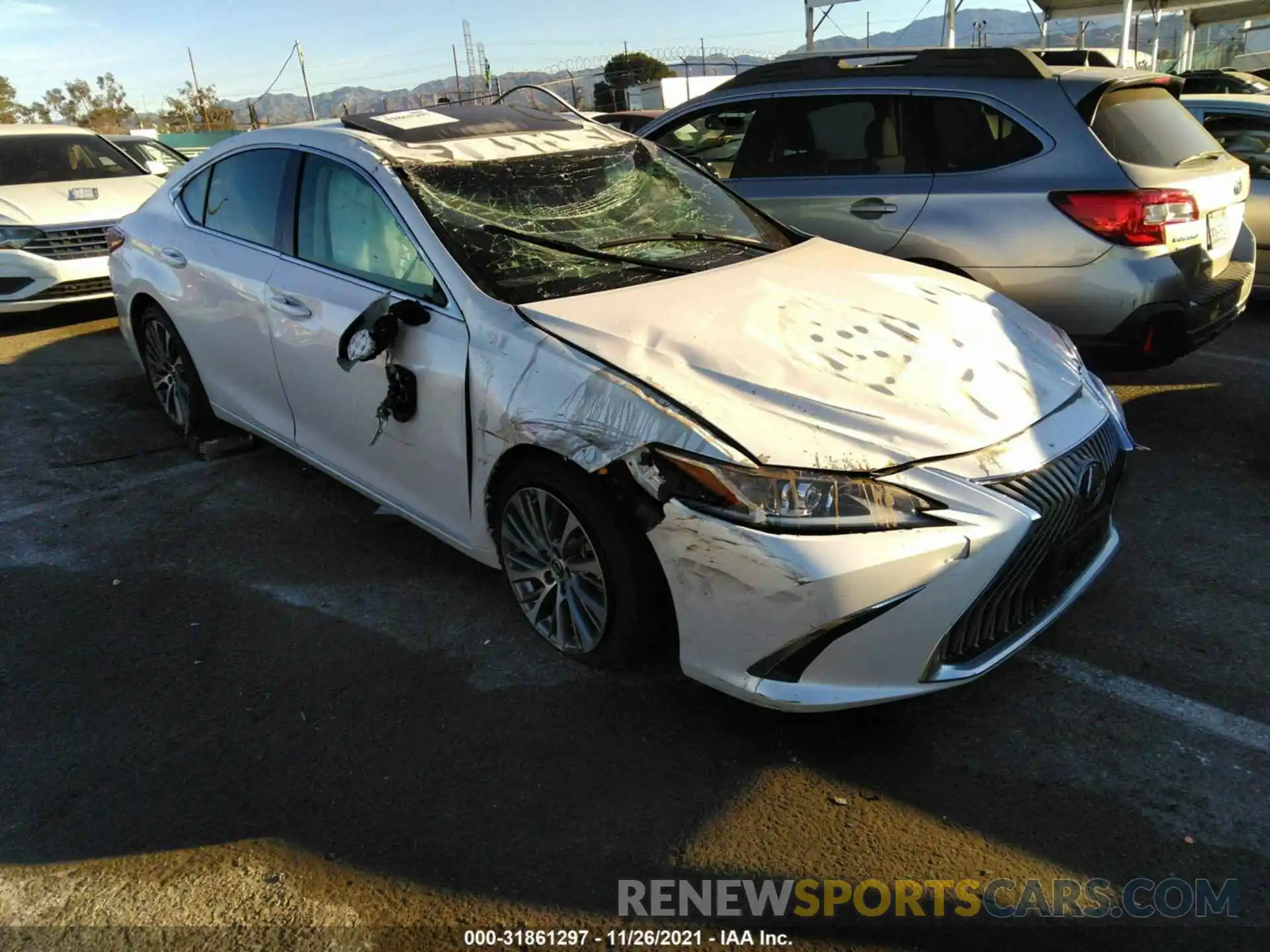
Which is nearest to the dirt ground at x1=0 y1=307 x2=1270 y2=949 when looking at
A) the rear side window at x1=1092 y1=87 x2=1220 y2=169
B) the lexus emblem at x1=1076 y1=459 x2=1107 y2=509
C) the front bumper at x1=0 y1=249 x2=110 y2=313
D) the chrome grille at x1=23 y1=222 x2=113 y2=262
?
the lexus emblem at x1=1076 y1=459 x2=1107 y2=509

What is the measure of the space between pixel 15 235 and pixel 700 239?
6.62 meters

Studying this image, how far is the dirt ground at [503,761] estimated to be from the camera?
7.86 feet

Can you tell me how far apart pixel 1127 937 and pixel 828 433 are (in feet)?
4.42

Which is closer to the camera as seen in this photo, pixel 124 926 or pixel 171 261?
pixel 124 926

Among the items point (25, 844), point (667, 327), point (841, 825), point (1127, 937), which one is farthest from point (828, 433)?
point (25, 844)

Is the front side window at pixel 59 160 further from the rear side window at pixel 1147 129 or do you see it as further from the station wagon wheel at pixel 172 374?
the rear side window at pixel 1147 129

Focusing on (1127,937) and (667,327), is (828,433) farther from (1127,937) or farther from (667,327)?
(1127,937)

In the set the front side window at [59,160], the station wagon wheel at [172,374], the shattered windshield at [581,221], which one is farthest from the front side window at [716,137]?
the front side window at [59,160]

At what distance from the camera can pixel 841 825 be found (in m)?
2.56

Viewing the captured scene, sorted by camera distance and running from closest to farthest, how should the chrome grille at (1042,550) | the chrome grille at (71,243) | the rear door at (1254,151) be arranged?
the chrome grille at (1042,550) → the rear door at (1254,151) → the chrome grille at (71,243)

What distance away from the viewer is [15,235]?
7.98m

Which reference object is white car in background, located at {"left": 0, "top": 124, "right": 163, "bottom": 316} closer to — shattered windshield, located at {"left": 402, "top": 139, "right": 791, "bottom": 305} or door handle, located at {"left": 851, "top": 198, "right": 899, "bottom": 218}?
shattered windshield, located at {"left": 402, "top": 139, "right": 791, "bottom": 305}

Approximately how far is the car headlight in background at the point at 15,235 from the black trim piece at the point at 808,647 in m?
7.81

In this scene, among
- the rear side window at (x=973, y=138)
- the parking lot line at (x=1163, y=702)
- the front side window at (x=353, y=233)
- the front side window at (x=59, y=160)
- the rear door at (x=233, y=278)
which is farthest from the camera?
the front side window at (x=59, y=160)
